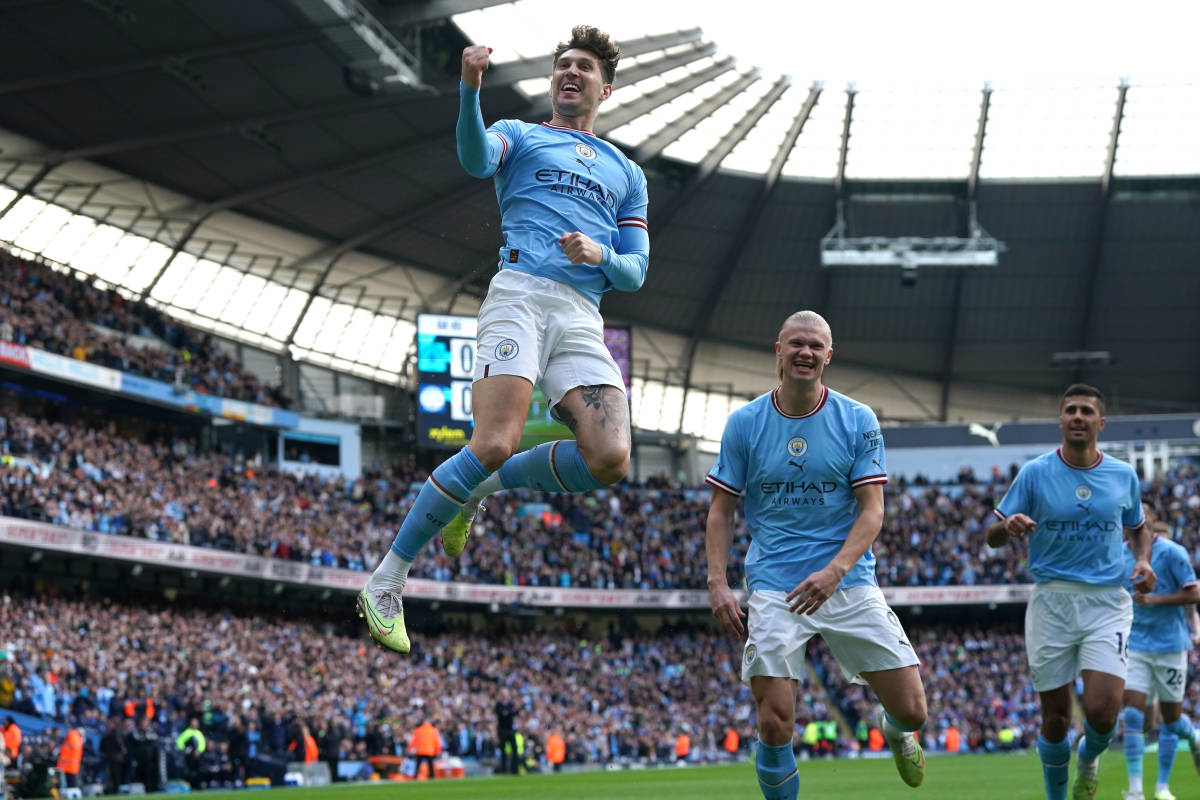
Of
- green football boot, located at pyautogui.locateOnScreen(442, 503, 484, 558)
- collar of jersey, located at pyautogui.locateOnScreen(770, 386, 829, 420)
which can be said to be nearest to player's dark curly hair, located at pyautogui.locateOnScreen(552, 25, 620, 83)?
collar of jersey, located at pyautogui.locateOnScreen(770, 386, 829, 420)

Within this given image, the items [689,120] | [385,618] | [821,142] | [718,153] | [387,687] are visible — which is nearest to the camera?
[385,618]

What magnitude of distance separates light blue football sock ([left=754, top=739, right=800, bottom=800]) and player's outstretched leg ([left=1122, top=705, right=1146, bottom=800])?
5.73 metres

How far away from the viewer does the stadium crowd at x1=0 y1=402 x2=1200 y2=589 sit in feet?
121

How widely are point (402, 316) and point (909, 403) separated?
24.4m

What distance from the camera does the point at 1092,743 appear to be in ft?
33.0

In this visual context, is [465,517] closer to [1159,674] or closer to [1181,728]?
[1159,674]

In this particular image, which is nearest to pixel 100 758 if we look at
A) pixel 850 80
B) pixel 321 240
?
pixel 321 240

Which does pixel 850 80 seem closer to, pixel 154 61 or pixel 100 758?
pixel 154 61

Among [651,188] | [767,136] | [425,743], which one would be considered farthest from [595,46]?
[651,188]

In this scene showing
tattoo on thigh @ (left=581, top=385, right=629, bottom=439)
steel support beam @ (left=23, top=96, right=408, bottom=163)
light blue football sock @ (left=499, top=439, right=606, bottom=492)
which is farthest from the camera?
steel support beam @ (left=23, top=96, right=408, bottom=163)

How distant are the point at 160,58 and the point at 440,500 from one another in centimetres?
3251

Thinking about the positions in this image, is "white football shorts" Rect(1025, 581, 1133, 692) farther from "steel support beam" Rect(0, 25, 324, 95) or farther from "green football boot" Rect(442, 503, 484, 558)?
"steel support beam" Rect(0, 25, 324, 95)

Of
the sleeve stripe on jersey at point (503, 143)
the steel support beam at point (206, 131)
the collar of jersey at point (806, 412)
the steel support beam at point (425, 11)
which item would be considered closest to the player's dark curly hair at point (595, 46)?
the sleeve stripe on jersey at point (503, 143)

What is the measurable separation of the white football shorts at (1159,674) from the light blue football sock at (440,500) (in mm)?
8304
